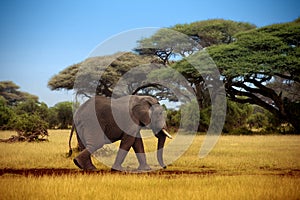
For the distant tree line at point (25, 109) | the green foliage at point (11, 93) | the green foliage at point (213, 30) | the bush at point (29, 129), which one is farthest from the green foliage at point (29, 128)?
the green foliage at point (11, 93)

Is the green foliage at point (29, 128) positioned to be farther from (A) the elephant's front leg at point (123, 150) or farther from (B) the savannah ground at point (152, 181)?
(A) the elephant's front leg at point (123, 150)

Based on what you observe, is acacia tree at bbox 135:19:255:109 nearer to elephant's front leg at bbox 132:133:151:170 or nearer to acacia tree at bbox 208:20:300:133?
acacia tree at bbox 208:20:300:133

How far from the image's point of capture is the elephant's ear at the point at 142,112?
10.1 m

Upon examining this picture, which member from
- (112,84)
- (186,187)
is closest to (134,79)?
(112,84)

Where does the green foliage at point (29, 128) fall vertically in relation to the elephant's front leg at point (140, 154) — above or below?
above

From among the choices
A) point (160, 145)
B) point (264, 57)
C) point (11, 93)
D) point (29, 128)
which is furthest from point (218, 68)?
point (11, 93)

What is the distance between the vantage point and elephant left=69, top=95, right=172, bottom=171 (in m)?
9.97

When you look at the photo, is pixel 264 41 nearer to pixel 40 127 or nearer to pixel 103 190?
pixel 40 127

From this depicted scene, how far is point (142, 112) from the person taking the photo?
1009cm

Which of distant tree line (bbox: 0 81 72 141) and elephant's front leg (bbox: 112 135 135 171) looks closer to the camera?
elephant's front leg (bbox: 112 135 135 171)

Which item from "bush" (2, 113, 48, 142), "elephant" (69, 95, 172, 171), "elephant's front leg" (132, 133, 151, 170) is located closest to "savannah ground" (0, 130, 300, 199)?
"elephant's front leg" (132, 133, 151, 170)

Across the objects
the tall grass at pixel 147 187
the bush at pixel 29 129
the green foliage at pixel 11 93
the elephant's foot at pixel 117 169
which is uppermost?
the green foliage at pixel 11 93

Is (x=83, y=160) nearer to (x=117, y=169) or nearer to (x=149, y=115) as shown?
(x=117, y=169)

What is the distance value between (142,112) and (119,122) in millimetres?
586
